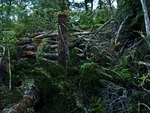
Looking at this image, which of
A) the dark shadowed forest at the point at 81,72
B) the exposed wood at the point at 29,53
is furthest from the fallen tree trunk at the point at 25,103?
the exposed wood at the point at 29,53

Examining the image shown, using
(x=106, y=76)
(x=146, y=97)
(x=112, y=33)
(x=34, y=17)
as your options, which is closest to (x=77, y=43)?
(x=112, y=33)

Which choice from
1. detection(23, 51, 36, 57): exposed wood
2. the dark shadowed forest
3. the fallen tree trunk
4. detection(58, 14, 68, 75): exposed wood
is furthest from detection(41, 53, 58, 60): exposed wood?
the fallen tree trunk

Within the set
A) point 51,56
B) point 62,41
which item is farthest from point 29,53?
point 62,41

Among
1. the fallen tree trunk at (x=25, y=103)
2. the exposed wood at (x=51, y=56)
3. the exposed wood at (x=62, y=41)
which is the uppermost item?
the exposed wood at (x=62, y=41)

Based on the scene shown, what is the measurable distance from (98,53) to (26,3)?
1209 cm

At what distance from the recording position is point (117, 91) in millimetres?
3619

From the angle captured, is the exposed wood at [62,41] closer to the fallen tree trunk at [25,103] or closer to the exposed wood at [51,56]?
the fallen tree trunk at [25,103]

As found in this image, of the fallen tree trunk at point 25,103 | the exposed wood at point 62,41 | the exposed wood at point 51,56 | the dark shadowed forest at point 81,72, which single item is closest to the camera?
the fallen tree trunk at point 25,103

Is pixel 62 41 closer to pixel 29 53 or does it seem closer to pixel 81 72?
pixel 81 72

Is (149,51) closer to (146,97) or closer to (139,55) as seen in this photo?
(139,55)

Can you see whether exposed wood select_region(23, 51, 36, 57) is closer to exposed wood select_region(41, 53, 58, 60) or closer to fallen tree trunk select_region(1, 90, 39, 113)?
exposed wood select_region(41, 53, 58, 60)

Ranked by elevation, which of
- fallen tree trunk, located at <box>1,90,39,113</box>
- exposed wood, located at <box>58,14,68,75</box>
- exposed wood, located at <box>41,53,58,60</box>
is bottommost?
fallen tree trunk, located at <box>1,90,39,113</box>

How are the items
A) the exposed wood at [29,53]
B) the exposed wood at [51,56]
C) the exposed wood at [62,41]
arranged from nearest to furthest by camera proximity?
the exposed wood at [62,41] < the exposed wood at [51,56] < the exposed wood at [29,53]

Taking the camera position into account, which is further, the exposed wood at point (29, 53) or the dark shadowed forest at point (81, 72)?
the exposed wood at point (29, 53)
